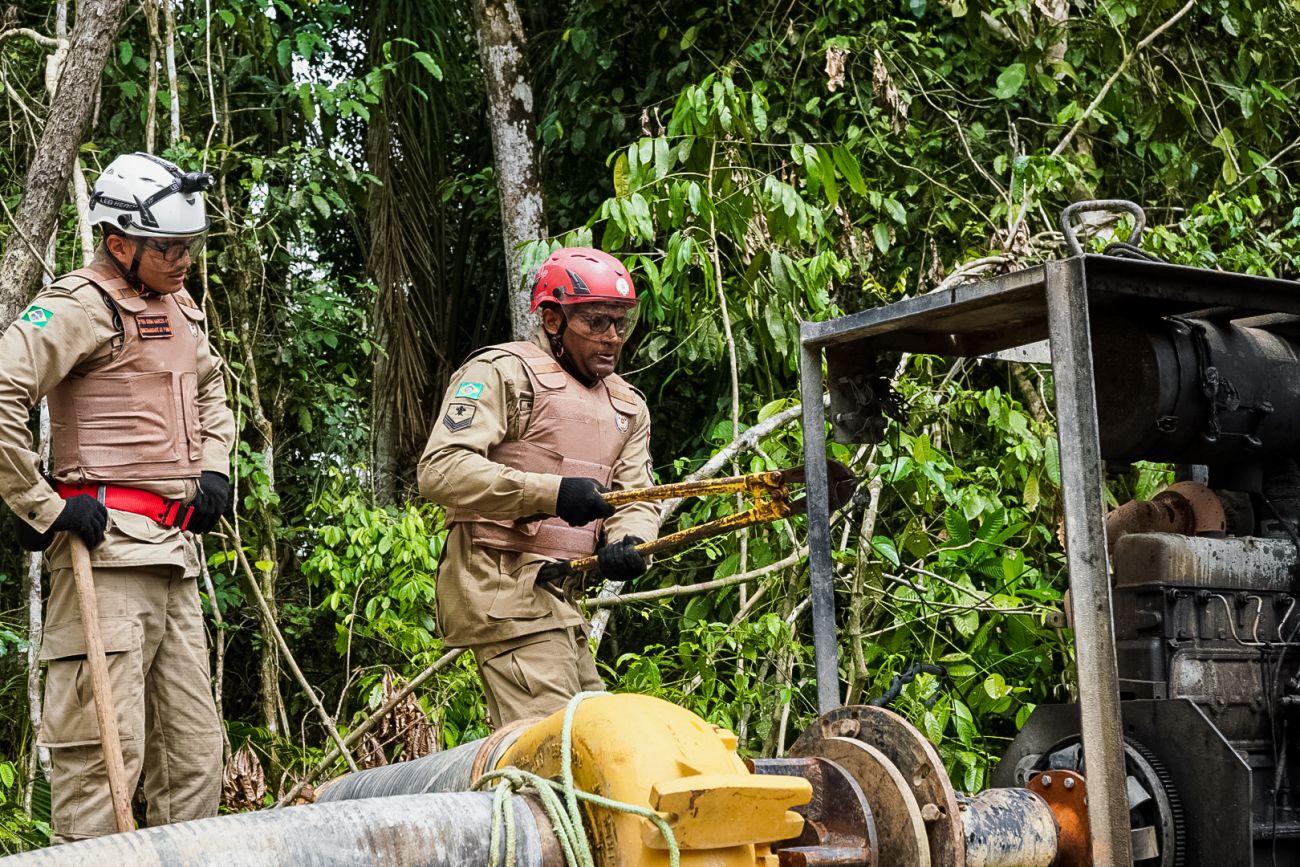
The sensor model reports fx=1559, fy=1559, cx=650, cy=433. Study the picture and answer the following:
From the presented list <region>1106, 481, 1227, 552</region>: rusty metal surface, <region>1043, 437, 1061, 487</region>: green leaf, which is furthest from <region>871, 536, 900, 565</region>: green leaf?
<region>1106, 481, 1227, 552</region>: rusty metal surface

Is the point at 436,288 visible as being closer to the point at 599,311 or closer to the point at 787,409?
the point at 787,409

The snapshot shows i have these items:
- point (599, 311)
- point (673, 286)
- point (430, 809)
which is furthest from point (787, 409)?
point (430, 809)

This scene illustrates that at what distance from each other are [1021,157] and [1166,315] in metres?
3.52

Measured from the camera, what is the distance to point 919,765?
2.87 metres

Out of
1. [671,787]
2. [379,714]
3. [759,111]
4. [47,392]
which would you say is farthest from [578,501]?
[759,111]

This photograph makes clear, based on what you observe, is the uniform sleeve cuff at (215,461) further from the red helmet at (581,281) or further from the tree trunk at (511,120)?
the tree trunk at (511,120)

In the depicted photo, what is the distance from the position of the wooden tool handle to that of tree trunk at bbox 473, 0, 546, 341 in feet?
13.2

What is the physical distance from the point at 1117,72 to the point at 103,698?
5518mm

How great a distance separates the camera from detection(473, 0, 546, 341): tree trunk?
8.06 m

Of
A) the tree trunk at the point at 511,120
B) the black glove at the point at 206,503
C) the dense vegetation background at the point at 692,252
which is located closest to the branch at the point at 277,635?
the dense vegetation background at the point at 692,252

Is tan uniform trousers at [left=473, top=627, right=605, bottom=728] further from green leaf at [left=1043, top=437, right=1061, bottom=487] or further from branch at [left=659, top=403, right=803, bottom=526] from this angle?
green leaf at [left=1043, top=437, right=1061, bottom=487]

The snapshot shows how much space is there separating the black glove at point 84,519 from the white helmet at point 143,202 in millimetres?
801

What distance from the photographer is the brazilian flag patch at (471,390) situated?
179 inches

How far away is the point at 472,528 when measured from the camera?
15.0 feet
